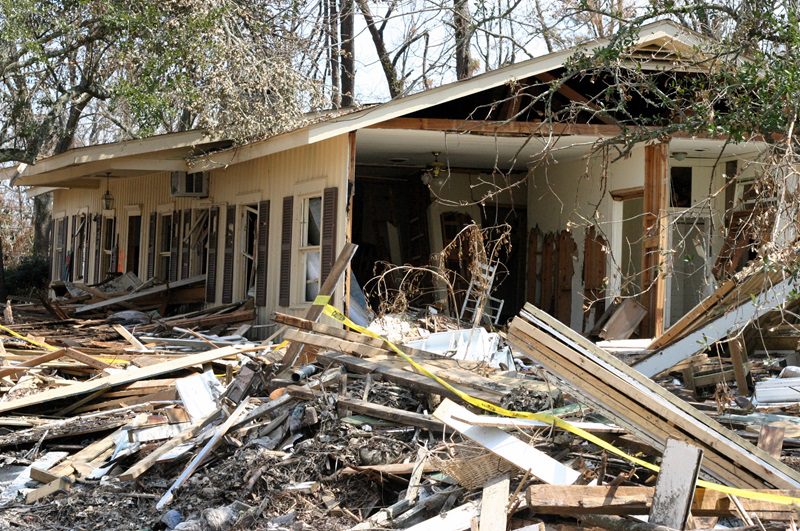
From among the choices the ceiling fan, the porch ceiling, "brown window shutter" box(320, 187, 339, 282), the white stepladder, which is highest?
the porch ceiling

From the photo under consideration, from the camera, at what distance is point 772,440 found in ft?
22.1

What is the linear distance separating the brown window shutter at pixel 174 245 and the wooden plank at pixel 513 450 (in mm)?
15667

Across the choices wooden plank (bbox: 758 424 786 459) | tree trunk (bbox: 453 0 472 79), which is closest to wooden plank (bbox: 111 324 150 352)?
wooden plank (bbox: 758 424 786 459)

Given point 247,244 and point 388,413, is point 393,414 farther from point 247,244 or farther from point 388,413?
point 247,244

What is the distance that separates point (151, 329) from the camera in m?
16.7

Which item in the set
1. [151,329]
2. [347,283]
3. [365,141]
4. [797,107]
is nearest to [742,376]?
[797,107]

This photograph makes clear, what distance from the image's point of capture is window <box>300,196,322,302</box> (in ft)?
52.4

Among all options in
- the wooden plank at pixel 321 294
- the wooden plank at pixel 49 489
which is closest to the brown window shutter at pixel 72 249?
the wooden plank at pixel 321 294

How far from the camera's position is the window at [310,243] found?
15961 mm

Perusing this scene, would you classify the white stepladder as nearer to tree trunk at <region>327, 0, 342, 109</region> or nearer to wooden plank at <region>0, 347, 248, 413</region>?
wooden plank at <region>0, 347, 248, 413</region>

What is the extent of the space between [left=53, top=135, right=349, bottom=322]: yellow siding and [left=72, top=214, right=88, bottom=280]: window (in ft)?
9.72

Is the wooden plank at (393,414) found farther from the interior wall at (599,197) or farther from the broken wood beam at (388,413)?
the interior wall at (599,197)

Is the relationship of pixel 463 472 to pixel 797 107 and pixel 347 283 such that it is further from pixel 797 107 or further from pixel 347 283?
pixel 347 283

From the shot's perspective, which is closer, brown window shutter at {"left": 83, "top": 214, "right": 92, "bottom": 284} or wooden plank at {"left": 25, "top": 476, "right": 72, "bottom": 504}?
wooden plank at {"left": 25, "top": 476, "right": 72, "bottom": 504}
